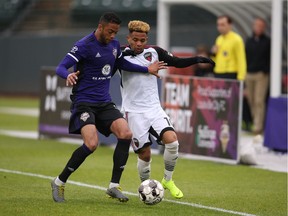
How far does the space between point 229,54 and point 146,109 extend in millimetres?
6045

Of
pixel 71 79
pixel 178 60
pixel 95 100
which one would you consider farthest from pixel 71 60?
pixel 178 60

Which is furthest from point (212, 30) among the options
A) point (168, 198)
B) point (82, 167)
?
point (168, 198)

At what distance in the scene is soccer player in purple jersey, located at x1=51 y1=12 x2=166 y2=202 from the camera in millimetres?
9203

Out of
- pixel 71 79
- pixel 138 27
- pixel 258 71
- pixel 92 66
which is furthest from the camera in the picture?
pixel 258 71

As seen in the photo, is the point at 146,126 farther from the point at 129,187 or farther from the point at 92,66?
the point at 129,187

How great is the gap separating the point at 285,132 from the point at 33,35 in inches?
746

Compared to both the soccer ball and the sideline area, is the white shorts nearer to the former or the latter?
the soccer ball

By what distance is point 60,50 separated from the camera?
30391mm

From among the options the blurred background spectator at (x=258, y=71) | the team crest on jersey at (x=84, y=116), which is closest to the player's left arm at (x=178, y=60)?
the team crest on jersey at (x=84, y=116)

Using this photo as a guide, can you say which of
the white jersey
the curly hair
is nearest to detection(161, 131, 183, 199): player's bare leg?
the white jersey

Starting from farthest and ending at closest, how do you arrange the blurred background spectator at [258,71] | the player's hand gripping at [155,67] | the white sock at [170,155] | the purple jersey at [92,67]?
the blurred background spectator at [258,71] → the white sock at [170,155] → the player's hand gripping at [155,67] → the purple jersey at [92,67]

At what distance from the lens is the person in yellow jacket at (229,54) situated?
609 inches

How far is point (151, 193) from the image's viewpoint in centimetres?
904

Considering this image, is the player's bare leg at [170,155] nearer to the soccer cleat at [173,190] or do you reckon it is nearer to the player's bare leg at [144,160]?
the soccer cleat at [173,190]
